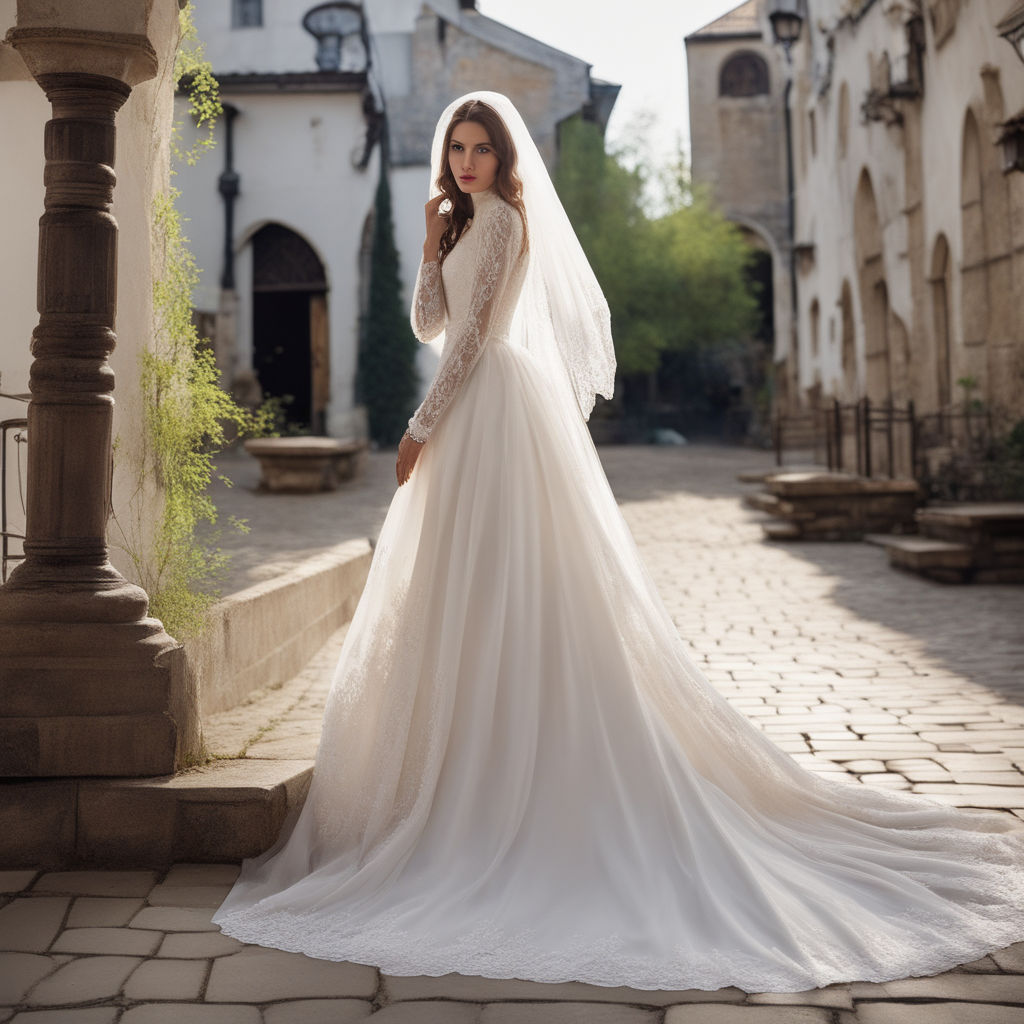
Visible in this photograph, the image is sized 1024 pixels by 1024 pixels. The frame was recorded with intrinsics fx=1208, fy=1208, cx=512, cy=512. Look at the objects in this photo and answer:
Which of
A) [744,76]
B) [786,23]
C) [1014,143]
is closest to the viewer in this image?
[1014,143]

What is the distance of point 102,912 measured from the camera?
2918mm

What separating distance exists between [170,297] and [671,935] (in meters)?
3.02

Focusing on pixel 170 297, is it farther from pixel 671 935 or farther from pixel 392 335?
pixel 392 335

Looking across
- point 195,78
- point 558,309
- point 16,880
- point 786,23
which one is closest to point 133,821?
point 16,880

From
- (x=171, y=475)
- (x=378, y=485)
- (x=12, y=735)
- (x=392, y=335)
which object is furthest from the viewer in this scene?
(x=392, y=335)

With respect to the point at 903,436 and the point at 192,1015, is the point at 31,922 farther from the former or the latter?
the point at 903,436

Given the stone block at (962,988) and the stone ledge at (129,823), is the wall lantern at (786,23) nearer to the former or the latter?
the stone ledge at (129,823)

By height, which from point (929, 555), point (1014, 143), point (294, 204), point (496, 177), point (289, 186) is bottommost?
point (929, 555)

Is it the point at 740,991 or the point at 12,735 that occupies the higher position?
the point at 12,735

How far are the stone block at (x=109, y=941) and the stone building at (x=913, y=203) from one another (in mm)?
9347

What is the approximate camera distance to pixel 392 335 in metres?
21.0

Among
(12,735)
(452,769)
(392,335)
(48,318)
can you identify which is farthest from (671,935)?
(392,335)

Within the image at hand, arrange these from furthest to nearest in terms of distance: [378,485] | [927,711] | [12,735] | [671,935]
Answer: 1. [378,485]
2. [927,711]
3. [12,735]
4. [671,935]

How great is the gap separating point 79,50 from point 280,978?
8.23 ft
